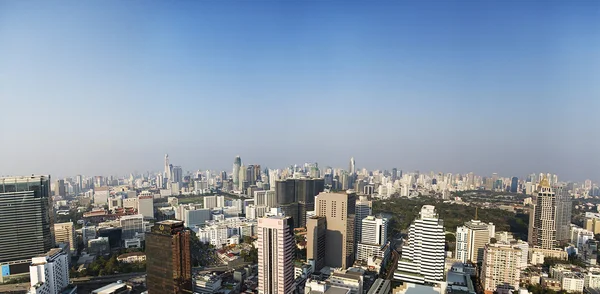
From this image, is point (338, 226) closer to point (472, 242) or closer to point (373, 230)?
point (373, 230)

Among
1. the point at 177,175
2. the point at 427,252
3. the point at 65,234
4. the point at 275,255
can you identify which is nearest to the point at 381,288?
the point at 427,252

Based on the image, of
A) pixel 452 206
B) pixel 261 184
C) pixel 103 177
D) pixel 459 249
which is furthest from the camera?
pixel 103 177

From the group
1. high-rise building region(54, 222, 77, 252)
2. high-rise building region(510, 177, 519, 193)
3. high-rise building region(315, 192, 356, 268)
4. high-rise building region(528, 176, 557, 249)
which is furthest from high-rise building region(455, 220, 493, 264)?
high-rise building region(54, 222, 77, 252)

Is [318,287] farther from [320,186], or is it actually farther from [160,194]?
[160,194]

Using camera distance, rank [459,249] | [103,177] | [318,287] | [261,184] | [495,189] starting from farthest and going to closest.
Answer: [103,177] → [261,184] → [495,189] → [459,249] → [318,287]

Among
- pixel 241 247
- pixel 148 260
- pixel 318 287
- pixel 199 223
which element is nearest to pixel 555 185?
pixel 318 287

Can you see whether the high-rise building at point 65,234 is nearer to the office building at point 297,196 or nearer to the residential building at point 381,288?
the office building at point 297,196
